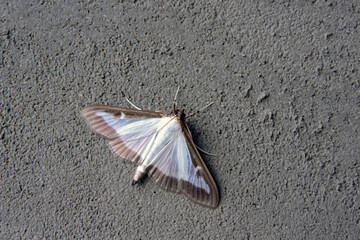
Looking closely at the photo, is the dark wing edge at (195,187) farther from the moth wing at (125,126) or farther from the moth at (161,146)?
the moth wing at (125,126)

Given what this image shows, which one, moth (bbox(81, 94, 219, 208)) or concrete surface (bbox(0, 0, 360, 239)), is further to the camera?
concrete surface (bbox(0, 0, 360, 239))

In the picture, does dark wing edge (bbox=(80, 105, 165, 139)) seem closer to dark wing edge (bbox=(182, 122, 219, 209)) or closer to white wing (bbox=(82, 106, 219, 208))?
white wing (bbox=(82, 106, 219, 208))

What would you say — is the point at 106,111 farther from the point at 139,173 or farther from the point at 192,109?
the point at 192,109

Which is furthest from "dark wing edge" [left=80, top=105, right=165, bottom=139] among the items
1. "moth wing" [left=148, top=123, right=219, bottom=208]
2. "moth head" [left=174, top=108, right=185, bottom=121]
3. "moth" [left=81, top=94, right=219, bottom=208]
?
"moth wing" [left=148, top=123, right=219, bottom=208]

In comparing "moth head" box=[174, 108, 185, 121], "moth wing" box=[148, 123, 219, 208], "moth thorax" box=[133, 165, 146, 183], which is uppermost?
"moth head" box=[174, 108, 185, 121]

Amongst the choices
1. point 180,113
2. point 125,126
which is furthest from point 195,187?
point 125,126

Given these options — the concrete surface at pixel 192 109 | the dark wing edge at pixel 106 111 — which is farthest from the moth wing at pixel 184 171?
the dark wing edge at pixel 106 111
